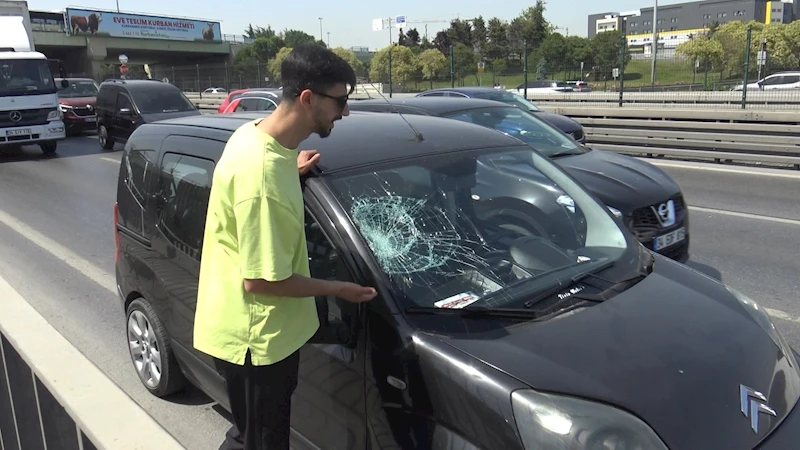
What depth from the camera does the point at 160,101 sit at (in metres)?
15.6

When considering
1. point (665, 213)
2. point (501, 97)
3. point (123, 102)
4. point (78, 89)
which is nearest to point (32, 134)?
point (123, 102)

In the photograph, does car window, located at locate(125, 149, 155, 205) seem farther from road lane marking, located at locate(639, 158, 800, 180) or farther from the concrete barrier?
road lane marking, located at locate(639, 158, 800, 180)

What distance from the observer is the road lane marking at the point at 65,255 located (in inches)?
253

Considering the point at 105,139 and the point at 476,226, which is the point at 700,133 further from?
the point at 105,139

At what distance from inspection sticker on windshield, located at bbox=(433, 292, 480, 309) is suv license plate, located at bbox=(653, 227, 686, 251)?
318 cm

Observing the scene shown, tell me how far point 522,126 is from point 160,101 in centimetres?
1080

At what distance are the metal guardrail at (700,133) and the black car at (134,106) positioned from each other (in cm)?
901

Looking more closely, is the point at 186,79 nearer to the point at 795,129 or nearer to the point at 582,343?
the point at 795,129

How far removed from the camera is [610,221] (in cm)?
334

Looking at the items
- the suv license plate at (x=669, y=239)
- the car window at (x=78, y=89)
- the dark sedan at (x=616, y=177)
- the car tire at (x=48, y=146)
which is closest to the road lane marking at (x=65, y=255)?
the dark sedan at (x=616, y=177)

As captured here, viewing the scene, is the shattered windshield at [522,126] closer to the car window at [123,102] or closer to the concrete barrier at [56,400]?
the concrete barrier at [56,400]

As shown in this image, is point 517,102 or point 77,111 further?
point 77,111

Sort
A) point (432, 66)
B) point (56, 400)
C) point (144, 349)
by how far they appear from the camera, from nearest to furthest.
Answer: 1. point (56, 400)
2. point (144, 349)
3. point (432, 66)

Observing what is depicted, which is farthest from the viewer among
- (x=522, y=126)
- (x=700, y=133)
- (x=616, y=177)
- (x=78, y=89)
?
(x=78, y=89)
